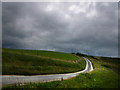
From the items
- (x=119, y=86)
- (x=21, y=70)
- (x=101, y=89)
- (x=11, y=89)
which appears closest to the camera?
(x=119, y=86)

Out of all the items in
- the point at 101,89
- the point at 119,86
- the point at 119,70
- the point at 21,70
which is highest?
the point at 119,70

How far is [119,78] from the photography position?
28.1 ft

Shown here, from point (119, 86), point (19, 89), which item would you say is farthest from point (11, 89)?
point (119, 86)

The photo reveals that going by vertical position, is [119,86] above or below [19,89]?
above

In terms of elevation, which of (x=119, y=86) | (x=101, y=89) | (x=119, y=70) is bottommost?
(x=101, y=89)

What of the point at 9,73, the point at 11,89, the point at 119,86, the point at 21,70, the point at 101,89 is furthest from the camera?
the point at 21,70

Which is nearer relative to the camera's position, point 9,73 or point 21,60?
point 9,73

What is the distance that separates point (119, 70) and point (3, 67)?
77.3 ft

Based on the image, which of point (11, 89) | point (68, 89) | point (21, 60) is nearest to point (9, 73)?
point (21, 60)

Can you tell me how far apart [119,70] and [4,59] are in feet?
76.0

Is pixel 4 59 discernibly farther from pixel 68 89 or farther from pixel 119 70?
pixel 119 70

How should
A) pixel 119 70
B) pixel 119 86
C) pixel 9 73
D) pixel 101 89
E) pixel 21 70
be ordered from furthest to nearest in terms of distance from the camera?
1. pixel 21 70
2. pixel 9 73
3. pixel 101 89
4. pixel 119 70
5. pixel 119 86

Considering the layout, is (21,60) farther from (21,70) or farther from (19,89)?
(19,89)

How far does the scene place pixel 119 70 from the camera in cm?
851
